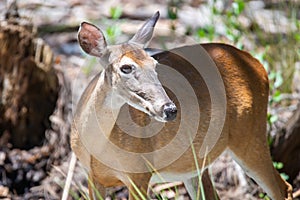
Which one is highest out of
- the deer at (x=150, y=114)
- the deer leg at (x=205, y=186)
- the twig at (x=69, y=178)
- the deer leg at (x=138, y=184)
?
the deer at (x=150, y=114)

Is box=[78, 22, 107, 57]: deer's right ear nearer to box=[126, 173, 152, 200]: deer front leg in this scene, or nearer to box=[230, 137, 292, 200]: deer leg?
box=[126, 173, 152, 200]: deer front leg

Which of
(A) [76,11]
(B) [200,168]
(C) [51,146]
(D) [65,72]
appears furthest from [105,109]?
(A) [76,11]

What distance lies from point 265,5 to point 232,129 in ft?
12.6

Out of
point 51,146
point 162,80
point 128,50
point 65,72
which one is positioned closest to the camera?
point 128,50

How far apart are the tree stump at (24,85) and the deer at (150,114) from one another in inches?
64.0

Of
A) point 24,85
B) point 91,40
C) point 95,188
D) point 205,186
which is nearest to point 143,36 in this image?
point 91,40

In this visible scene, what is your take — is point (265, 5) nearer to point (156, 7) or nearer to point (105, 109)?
point (156, 7)

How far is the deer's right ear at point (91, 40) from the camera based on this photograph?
4.19 m

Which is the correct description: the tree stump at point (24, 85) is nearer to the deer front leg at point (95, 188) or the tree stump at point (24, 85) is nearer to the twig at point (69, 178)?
the twig at point (69, 178)

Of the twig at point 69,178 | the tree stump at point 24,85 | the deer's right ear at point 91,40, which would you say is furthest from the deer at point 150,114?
the tree stump at point 24,85

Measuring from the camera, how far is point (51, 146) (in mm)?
6340

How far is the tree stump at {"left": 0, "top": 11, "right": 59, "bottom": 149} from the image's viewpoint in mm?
6172

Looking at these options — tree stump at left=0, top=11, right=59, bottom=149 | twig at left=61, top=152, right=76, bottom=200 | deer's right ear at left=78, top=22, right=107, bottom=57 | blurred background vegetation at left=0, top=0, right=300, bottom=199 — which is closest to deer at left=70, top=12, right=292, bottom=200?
deer's right ear at left=78, top=22, right=107, bottom=57

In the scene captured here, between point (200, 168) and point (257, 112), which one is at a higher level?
point (257, 112)
